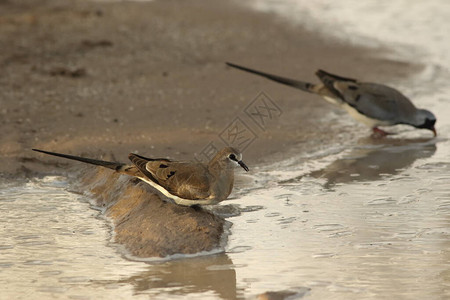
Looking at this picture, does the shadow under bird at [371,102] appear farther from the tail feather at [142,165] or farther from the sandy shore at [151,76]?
the tail feather at [142,165]

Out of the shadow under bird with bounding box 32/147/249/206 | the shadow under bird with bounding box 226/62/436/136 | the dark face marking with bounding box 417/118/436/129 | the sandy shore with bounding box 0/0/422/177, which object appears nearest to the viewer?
the shadow under bird with bounding box 32/147/249/206

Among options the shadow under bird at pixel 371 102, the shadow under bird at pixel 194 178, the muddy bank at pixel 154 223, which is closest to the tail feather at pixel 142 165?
the shadow under bird at pixel 194 178

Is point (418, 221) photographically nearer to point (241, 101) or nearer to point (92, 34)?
point (241, 101)

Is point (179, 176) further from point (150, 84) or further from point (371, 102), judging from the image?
point (150, 84)

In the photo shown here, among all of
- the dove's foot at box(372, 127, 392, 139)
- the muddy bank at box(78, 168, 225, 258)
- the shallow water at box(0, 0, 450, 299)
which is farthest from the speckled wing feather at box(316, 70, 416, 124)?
the muddy bank at box(78, 168, 225, 258)

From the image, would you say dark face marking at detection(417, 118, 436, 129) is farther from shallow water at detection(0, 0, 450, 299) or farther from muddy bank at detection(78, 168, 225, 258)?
muddy bank at detection(78, 168, 225, 258)

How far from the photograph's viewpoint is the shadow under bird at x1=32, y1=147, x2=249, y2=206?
6.06 metres

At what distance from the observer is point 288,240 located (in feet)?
19.8

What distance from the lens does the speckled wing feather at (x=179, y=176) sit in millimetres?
6066

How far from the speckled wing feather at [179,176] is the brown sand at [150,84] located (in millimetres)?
165

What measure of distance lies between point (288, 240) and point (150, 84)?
538 cm

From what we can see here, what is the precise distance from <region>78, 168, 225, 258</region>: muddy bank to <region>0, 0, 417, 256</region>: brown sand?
1 centimetres

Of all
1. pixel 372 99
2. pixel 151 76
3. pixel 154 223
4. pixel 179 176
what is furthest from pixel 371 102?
pixel 154 223

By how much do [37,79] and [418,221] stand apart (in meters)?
6.06
